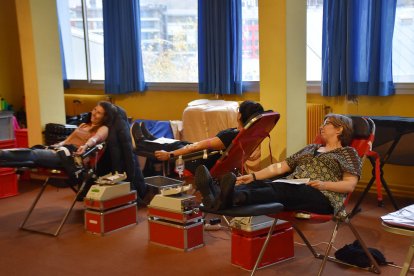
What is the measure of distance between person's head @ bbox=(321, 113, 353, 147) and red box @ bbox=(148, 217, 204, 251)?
111cm

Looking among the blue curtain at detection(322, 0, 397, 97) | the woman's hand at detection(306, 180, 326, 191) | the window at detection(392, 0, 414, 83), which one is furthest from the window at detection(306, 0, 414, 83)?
the woman's hand at detection(306, 180, 326, 191)

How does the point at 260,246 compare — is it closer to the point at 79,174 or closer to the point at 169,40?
the point at 79,174

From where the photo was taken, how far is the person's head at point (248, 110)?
416 cm

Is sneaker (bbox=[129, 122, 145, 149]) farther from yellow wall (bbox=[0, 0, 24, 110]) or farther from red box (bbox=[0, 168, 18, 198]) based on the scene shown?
yellow wall (bbox=[0, 0, 24, 110])

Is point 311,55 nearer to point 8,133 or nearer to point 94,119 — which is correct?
point 94,119

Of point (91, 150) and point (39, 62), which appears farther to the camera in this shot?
point (39, 62)

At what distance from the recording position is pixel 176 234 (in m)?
3.89

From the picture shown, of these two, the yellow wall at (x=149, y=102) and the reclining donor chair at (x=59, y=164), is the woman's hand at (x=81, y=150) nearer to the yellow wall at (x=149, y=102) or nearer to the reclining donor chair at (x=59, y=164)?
the reclining donor chair at (x=59, y=164)

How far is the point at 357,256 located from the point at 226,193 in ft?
3.44

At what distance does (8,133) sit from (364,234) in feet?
12.3

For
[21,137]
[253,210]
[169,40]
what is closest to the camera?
[253,210]

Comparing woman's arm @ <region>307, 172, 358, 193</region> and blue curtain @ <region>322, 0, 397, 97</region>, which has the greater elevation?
blue curtain @ <region>322, 0, 397, 97</region>

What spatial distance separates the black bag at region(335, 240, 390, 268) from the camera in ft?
11.2

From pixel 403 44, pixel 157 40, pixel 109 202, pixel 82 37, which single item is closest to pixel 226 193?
pixel 109 202
